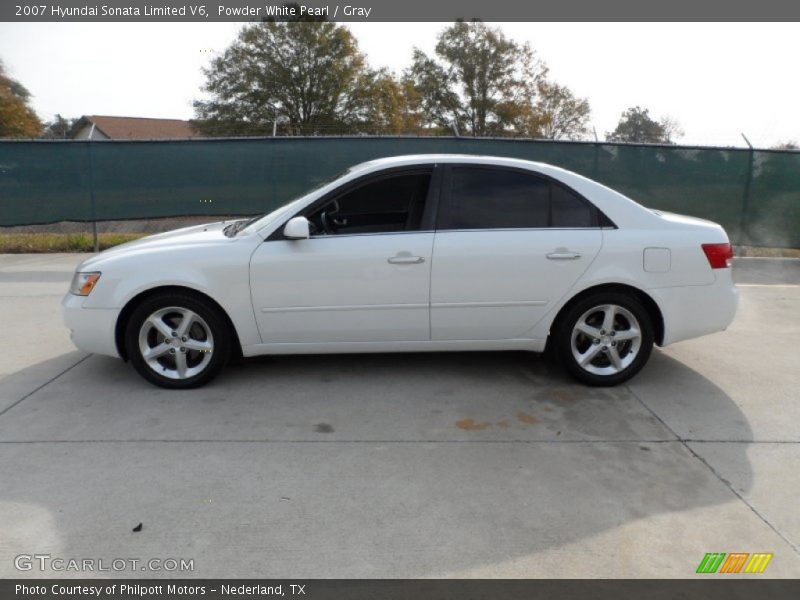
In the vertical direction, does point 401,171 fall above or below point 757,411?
above

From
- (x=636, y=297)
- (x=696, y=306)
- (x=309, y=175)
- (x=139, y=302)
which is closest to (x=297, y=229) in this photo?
(x=139, y=302)

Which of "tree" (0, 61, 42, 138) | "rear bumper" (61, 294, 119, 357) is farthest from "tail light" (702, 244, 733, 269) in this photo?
"tree" (0, 61, 42, 138)

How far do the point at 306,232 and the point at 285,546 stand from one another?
7.02ft

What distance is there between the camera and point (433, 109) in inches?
1772

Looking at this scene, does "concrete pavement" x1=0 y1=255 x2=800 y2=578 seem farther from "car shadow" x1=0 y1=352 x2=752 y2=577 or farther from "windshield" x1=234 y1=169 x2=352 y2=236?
"windshield" x1=234 y1=169 x2=352 y2=236

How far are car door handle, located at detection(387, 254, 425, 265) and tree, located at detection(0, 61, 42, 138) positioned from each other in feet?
125

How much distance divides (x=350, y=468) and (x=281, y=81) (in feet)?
122

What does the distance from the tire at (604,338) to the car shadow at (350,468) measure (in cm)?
16

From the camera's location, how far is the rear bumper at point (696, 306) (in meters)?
4.46

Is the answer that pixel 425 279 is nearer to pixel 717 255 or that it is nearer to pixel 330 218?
pixel 330 218

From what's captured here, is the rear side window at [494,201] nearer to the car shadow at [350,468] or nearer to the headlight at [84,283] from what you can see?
the car shadow at [350,468]
